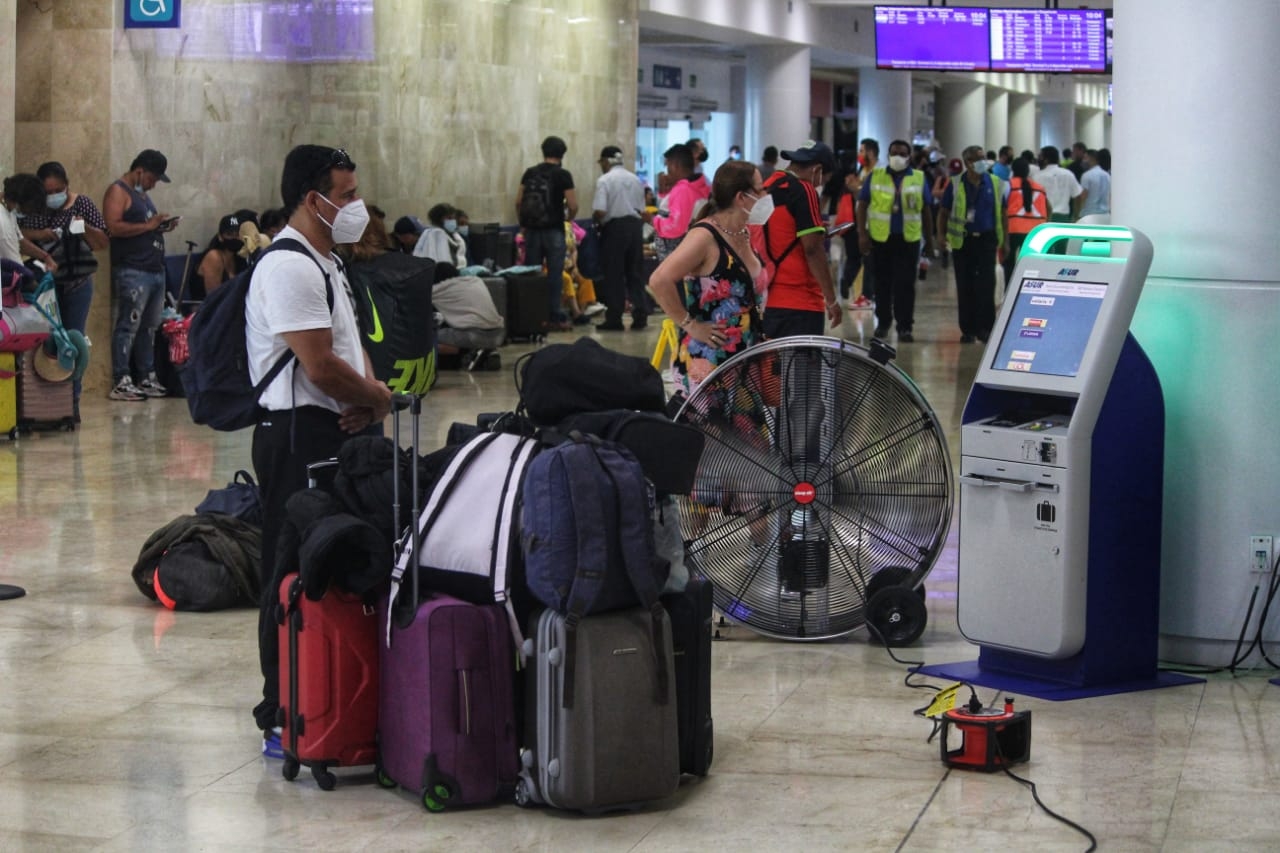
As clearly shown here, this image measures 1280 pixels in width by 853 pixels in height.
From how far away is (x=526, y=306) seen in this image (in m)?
17.2

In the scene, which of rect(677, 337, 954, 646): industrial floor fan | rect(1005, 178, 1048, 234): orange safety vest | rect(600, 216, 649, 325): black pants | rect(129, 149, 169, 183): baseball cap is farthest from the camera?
rect(600, 216, 649, 325): black pants

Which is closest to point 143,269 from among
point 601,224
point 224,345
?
point 601,224

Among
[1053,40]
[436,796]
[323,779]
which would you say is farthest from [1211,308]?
[1053,40]

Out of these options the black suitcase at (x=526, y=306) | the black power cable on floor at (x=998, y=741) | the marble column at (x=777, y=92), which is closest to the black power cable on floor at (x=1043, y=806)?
the black power cable on floor at (x=998, y=741)

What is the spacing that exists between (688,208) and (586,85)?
26.3 feet

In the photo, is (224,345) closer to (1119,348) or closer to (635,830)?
(635,830)

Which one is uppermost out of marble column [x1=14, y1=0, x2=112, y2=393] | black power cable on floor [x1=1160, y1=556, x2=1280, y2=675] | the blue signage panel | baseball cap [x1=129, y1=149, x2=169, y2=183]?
the blue signage panel

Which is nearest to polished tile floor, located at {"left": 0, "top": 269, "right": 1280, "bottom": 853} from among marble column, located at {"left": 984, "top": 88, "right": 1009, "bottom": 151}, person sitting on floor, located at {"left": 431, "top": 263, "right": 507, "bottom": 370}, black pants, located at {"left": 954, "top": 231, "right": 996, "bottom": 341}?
person sitting on floor, located at {"left": 431, "top": 263, "right": 507, "bottom": 370}

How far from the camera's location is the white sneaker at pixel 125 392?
42.4 feet

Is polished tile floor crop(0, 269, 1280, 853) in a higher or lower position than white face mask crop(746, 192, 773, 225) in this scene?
lower

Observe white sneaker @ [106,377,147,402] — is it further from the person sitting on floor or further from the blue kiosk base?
the blue kiosk base

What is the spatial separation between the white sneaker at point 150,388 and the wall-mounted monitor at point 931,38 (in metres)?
10.9

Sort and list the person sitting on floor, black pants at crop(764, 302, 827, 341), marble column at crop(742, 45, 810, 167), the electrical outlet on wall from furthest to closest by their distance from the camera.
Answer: marble column at crop(742, 45, 810, 167)
the person sitting on floor
black pants at crop(764, 302, 827, 341)
the electrical outlet on wall

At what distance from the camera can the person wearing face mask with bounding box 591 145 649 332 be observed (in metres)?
18.7
